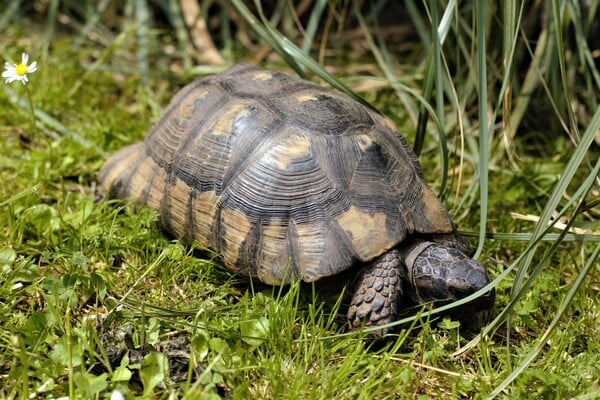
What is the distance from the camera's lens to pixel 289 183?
2.55 metres

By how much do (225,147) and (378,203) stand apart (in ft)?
2.12

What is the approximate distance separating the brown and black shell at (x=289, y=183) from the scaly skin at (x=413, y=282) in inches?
3.3

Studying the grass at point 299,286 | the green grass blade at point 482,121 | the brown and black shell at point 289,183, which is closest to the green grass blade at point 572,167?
the grass at point 299,286

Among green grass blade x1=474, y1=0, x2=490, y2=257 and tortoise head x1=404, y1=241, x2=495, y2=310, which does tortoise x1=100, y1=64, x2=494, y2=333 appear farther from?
green grass blade x1=474, y1=0, x2=490, y2=257

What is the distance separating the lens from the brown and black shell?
8.16 feet

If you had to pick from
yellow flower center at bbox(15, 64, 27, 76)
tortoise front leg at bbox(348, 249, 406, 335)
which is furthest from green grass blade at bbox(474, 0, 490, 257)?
yellow flower center at bbox(15, 64, 27, 76)

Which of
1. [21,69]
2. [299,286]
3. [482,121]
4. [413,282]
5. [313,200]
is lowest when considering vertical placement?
[413,282]

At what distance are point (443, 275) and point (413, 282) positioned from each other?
5.5 inches

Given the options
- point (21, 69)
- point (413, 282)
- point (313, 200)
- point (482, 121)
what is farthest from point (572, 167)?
point (21, 69)

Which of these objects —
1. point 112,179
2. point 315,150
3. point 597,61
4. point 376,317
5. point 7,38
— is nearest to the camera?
point 376,317

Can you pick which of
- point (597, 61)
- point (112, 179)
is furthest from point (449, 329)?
point (597, 61)

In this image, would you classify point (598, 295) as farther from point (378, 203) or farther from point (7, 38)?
point (7, 38)

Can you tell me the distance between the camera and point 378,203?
2.53 m

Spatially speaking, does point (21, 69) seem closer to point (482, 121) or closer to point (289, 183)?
point (289, 183)
